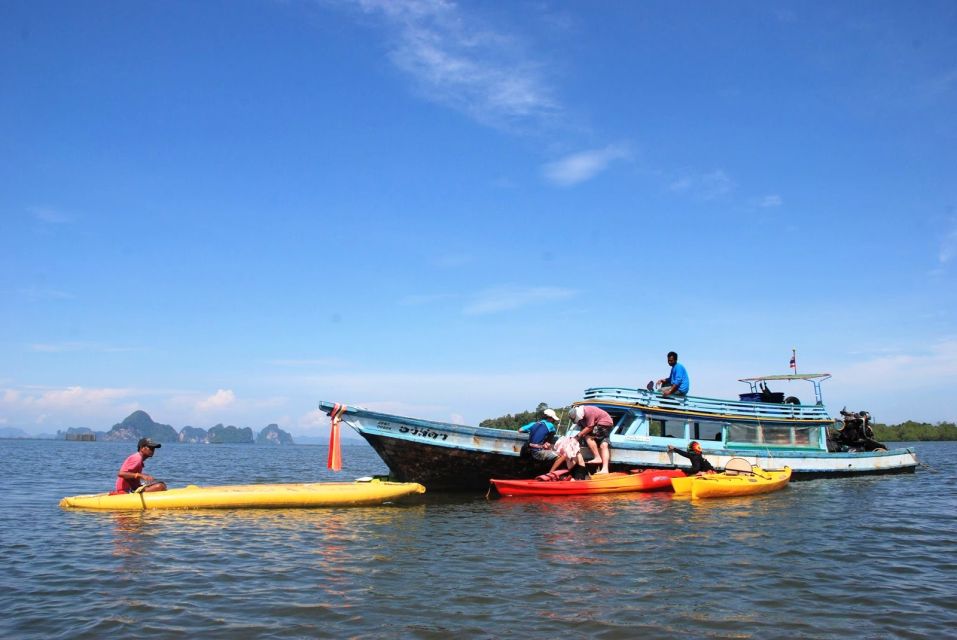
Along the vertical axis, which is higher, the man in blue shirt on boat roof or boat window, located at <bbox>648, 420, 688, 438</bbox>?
the man in blue shirt on boat roof

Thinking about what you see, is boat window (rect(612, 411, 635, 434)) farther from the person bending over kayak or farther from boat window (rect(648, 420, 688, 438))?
the person bending over kayak

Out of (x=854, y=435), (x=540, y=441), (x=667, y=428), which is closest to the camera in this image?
(x=540, y=441)

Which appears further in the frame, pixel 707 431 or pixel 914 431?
pixel 914 431

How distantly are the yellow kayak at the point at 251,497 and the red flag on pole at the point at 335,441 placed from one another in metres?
0.69

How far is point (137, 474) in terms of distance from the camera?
15.9m

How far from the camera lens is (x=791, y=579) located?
383 inches

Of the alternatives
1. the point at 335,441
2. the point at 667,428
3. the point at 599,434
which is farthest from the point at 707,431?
the point at 335,441

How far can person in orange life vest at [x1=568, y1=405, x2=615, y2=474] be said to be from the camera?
19.4 m

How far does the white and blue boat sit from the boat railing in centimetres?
3

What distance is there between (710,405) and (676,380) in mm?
1749

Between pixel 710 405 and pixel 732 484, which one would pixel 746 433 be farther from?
pixel 732 484

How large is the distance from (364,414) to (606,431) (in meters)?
7.17

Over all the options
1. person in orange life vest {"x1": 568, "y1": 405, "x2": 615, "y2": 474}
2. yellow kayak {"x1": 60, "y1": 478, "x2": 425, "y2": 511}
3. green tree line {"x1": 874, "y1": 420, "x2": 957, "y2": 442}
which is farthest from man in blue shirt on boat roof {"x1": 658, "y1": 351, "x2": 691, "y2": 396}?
green tree line {"x1": 874, "y1": 420, "x2": 957, "y2": 442}

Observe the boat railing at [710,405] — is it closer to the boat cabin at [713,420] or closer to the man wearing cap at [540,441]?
the boat cabin at [713,420]
